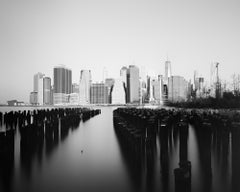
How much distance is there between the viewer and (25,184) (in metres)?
4.84

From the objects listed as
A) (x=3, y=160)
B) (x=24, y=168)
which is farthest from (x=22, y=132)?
(x=24, y=168)

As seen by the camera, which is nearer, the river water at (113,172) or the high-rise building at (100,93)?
the river water at (113,172)

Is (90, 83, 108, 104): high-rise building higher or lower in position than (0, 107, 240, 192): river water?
higher

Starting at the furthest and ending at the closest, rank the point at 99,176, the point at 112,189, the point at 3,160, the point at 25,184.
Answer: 1. the point at 3,160
2. the point at 99,176
3. the point at 25,184
4. the point at 112,189

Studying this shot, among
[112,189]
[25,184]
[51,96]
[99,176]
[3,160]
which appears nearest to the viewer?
[112,189]

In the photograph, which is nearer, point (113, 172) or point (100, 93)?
point (113, 172)

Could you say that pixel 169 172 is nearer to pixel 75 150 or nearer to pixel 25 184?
pixel 25 184

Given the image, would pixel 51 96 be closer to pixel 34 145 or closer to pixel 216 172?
pixel 34 145

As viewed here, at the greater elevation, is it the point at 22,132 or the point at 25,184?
the point at 22,132

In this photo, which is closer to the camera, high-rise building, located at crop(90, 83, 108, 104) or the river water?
the river water

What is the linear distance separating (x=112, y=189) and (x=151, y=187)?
0.84 meters

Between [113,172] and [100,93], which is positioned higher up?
[100,93]

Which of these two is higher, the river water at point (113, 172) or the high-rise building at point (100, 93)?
the high-rise building at point (100, 93)

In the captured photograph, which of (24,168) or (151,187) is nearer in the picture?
(151,187)
